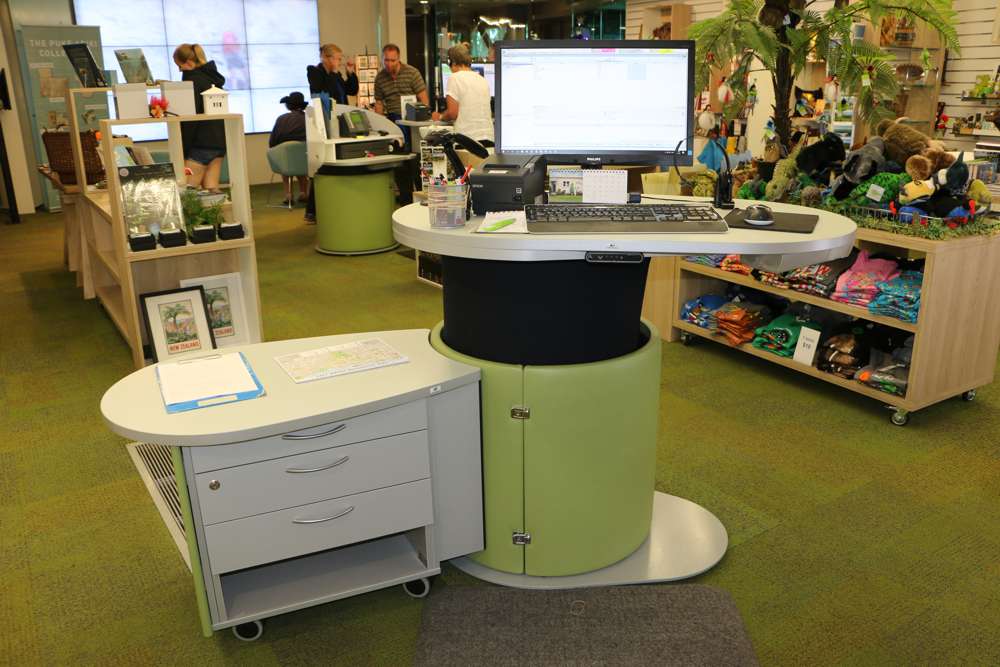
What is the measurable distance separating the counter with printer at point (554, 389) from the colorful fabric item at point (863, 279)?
4.32ft

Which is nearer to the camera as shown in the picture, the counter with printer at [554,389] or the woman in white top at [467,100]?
the counter with printer at [554,389]

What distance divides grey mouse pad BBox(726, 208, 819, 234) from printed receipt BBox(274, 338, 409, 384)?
94cm

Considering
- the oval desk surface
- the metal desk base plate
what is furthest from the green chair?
the oval desk surface

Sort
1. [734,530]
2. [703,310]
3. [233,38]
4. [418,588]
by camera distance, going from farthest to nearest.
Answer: [233,38], [703,310], [734,530], [418,588]

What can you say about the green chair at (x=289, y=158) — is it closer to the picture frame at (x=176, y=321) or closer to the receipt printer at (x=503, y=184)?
the picture frame at (x=176, y=321)

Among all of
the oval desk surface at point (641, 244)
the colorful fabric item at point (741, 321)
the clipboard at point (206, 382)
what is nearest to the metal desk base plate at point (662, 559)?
the clipboard at point (206, 382)

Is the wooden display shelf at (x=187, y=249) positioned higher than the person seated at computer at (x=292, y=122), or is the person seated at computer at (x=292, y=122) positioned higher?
the person seated at computer at (x=292, y=122)

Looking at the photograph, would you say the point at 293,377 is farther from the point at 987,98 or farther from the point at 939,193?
the point at 987,98

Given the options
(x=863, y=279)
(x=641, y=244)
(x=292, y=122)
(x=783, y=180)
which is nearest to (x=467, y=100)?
(x=292, y=122)

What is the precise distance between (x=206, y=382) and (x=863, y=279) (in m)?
2.66

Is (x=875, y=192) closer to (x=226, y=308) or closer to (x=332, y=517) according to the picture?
(x=332, y=517)

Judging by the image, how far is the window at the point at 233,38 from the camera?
9.62 m

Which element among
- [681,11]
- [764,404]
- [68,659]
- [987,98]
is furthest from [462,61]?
[68,659]

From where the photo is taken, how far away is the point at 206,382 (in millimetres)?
2154
